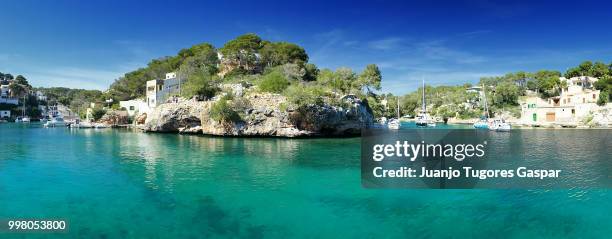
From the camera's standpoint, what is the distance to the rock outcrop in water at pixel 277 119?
3594 centimetres

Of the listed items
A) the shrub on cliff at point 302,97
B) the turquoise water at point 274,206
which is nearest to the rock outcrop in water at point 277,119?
the shrub on cliff at point 302,97

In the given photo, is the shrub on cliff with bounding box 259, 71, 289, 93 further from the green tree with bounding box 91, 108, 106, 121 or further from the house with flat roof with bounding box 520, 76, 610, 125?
the house with flat roof with bounding box 520, 76, 610, 125

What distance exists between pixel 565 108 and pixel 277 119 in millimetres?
54813

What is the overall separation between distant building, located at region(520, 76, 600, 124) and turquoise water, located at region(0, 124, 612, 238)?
5879cm

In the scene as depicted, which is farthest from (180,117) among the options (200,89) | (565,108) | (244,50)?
(565,108)

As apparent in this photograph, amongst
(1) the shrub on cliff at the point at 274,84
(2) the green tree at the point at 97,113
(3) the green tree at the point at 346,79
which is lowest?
(2) the green tree at the point at 97,113

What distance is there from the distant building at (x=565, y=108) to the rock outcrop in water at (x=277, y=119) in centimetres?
4154

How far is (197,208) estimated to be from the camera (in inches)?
413

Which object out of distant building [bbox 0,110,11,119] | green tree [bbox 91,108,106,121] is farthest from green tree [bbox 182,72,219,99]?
distant building [bbox 0,110,11,119]

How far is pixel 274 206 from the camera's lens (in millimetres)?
10734

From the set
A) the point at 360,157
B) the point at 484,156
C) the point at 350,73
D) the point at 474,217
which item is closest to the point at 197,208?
the point at 474,217

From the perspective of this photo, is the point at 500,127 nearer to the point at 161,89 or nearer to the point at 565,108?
the point at 565,108

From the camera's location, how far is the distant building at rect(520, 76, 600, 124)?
59.4 meters

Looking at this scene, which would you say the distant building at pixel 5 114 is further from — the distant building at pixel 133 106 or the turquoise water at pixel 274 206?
the turquoise water at pixel 274 206
